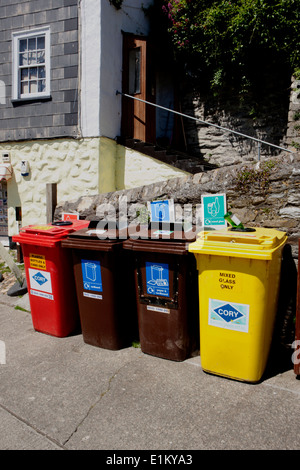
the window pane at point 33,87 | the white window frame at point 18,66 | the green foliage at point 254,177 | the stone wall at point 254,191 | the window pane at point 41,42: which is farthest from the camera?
the window pane at point 33,87

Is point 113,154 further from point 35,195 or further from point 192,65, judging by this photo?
point 192,65

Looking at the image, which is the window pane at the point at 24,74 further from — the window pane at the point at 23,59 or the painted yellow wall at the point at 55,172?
the painted yellow wall at the point at 55,172

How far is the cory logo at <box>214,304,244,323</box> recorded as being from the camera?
301 cm

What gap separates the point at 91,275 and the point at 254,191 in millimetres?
2173

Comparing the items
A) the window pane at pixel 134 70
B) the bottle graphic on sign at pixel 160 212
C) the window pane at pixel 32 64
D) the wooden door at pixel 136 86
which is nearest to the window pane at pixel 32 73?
the window pane at pixel 32 64

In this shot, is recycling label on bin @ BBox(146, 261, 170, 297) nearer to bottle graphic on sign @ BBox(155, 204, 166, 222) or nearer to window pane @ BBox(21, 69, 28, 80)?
bottle graphic on sign @ BBox(155, 204, 166, 222)

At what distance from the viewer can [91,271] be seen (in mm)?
3703

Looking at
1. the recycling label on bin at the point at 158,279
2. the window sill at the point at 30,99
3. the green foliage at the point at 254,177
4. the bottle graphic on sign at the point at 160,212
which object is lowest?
the recycling label on bin at the point at 158,279

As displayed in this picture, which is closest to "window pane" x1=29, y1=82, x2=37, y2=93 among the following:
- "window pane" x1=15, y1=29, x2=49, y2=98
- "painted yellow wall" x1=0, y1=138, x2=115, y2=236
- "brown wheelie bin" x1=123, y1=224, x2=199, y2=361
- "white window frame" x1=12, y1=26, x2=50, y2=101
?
"window pane" x1=15, y1=29, x2=49, y2=98

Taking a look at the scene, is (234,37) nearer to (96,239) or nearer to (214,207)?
(214,207)

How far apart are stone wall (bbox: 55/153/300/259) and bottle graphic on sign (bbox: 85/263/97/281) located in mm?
1529

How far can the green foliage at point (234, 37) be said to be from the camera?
769cm

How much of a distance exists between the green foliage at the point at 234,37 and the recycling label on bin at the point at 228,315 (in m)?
7.10

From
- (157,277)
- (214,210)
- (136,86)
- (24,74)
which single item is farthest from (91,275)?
(24,74)
